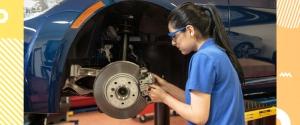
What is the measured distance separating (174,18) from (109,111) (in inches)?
29.9

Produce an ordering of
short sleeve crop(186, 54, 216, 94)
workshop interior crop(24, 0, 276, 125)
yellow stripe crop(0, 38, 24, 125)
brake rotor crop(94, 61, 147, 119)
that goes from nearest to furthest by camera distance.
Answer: yellow stripe crop(0, 38, 24, 125), short sleeve crop(186, 54, 216, 94), workshop interior crop(24, 0, 276, 125), brake rotor crop(94, 61, 147, 119)

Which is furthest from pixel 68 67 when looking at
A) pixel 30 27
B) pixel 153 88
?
pixel 153 88

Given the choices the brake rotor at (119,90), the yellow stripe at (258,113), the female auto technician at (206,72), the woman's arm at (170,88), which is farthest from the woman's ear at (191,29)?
the yellow stripe at (258,113)

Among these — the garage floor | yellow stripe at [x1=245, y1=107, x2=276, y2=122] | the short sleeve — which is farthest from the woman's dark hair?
the garage floor

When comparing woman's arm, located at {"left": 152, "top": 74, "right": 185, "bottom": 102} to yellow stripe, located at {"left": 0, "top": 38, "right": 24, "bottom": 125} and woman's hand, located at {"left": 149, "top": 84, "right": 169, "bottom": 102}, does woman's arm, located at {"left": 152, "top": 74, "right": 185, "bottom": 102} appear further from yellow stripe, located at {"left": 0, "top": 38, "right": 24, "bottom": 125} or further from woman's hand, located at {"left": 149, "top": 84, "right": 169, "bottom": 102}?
yellow stripe, located at {"left": 0, "top": 38, "right": 24, "bottom": 125}

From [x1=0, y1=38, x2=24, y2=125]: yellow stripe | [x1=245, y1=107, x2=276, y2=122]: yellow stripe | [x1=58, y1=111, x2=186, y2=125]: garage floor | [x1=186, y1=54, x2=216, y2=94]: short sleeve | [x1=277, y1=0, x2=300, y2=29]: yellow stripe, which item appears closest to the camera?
[x1=0, y1=38, x2=24, y2=125]: yellow stripe

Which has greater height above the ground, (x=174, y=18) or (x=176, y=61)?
(x=174, y=18)

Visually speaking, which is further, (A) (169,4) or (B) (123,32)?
(B) (123,32)

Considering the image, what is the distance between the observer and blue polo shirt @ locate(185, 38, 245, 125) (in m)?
1.50

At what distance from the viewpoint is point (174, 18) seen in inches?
64.5

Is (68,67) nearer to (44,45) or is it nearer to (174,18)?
(44,45)

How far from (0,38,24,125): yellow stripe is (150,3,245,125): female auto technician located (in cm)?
61

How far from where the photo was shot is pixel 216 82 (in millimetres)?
1548

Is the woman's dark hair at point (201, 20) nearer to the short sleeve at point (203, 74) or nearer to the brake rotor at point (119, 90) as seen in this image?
the short sleeve at point (203, 74)
